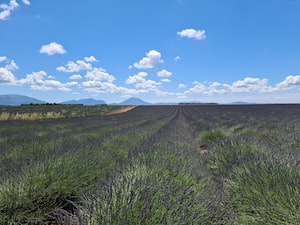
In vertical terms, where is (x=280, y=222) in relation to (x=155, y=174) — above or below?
below

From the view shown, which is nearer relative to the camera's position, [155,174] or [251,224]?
[251,224]

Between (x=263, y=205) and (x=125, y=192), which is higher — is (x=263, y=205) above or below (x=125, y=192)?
below

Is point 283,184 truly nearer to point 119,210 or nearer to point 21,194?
point 119,210

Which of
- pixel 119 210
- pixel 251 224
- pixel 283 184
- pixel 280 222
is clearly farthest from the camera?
pixel 283 184

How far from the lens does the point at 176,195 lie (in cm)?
264

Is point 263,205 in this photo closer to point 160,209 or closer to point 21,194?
point 160,209

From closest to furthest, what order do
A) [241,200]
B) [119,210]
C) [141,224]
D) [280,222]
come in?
[141,224] < [119,210] < [280,222] < [241,200]

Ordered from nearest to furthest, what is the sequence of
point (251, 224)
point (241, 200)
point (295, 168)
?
point (251, 224)
point (241, 200)
point (295, 168)

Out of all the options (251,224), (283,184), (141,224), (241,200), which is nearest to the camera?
(141,224)

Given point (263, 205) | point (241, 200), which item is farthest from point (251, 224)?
point (241, 200)

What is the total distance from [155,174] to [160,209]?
1.03 metres

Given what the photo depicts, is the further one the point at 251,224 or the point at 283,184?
the point at 283,184

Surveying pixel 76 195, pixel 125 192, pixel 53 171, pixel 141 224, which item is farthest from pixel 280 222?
pixel 53 171

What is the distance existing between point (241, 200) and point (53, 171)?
285 cm
